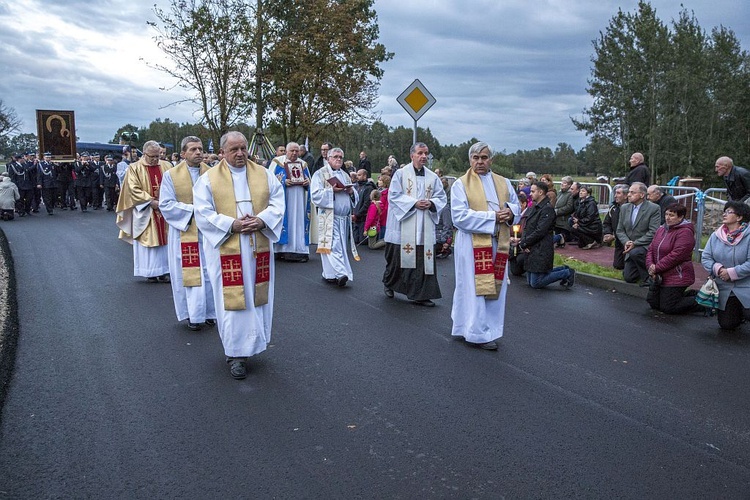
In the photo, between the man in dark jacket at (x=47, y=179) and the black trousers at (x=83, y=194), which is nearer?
the man in dark jacket at (x=47, y=179)

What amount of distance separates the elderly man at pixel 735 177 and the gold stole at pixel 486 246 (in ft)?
15.7

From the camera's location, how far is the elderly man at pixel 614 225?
1061 cm

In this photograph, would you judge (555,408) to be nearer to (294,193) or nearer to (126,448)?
(126,448)

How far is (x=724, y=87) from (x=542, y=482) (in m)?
49.0

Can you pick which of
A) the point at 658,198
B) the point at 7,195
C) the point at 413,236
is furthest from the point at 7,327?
the point at 7,195

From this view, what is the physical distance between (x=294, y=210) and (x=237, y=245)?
6.80m

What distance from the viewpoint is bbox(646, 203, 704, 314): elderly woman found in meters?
8.13

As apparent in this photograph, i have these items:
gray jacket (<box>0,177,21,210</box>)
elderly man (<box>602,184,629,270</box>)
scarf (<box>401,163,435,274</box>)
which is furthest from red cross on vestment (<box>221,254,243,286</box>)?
gray jacket (<box>0,177,21,210</box>)

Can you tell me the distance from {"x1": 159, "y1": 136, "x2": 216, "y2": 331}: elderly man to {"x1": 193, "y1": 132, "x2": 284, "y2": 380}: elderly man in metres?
1.23

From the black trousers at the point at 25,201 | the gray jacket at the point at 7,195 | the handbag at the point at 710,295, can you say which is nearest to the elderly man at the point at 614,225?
the handbag at the point at 710,295

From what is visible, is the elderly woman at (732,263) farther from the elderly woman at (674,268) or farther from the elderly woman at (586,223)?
the elderly woman at (586,223)

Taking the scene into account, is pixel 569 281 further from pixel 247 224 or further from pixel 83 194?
pixel 83 194

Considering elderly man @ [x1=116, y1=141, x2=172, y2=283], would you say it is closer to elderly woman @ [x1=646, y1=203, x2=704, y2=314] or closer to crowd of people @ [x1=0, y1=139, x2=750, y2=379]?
crowd of people @ [x1=0, y1=139, x2=750, y2=379]

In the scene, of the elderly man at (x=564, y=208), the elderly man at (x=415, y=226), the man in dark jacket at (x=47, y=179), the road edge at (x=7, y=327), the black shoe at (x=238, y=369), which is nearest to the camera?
the road edge at (x=7, y=327)
